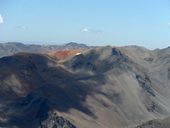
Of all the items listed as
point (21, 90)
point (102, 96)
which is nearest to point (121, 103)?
point (102, 96)

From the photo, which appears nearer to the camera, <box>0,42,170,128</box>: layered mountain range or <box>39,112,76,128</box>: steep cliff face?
<box>39,112,76,128</box>: steep cliff face

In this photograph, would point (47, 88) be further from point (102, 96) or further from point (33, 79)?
point (33, 79)

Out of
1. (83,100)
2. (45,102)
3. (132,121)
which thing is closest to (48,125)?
(45,102)

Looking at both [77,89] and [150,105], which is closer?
[77,89]

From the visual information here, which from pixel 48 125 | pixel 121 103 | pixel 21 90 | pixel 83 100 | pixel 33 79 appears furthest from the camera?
pixel 33 79

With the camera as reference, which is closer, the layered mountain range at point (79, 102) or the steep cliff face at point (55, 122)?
the steep cliff face at point (55, 122)

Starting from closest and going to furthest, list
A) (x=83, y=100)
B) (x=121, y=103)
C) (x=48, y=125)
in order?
(x=48, y=125) → (x=83, y=100) → (x=121, y=103)

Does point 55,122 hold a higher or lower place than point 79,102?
lower

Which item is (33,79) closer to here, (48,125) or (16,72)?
(16,72)

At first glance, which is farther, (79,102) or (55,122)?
(79,102)
